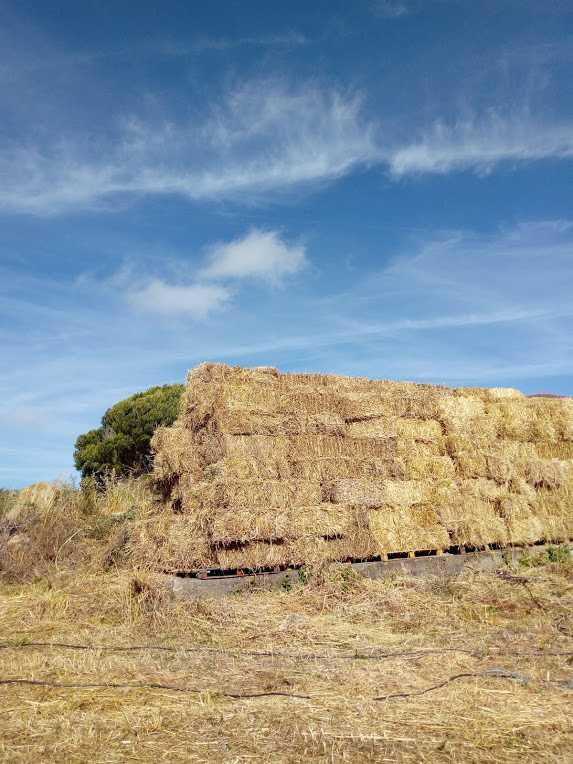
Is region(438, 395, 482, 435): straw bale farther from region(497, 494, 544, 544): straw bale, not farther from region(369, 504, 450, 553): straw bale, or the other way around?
region(369, 504, 450, 553): straw bale

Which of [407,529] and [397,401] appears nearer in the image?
[407,529]

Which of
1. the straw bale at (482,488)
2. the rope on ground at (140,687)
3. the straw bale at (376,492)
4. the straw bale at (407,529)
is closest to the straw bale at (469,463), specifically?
the straw bale at (482,488)

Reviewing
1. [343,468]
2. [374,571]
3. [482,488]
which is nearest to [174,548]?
[343,468]

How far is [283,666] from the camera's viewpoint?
7.46m

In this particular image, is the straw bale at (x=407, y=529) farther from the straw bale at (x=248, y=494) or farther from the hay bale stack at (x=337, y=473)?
the straw bale at (x=248, y=494)

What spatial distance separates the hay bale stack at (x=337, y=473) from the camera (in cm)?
1116

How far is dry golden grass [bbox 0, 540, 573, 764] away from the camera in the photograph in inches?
205

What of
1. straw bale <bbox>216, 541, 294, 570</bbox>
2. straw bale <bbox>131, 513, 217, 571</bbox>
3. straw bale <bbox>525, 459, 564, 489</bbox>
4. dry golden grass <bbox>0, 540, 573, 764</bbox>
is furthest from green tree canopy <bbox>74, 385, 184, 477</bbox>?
straw bale <bbox>216, 541, 294, 570</bbox>

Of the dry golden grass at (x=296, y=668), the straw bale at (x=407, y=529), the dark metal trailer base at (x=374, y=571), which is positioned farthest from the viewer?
the straw bale at (x=407, y=529)

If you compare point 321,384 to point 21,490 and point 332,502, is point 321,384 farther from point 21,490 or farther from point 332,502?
point 21,490

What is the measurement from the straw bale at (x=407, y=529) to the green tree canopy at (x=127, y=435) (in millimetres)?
13758

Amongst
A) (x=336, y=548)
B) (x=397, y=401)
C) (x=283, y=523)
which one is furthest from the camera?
(x=397, y=401)

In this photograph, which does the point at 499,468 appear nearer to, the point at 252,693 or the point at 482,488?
the point at 482,488

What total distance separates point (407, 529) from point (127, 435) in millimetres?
15218
